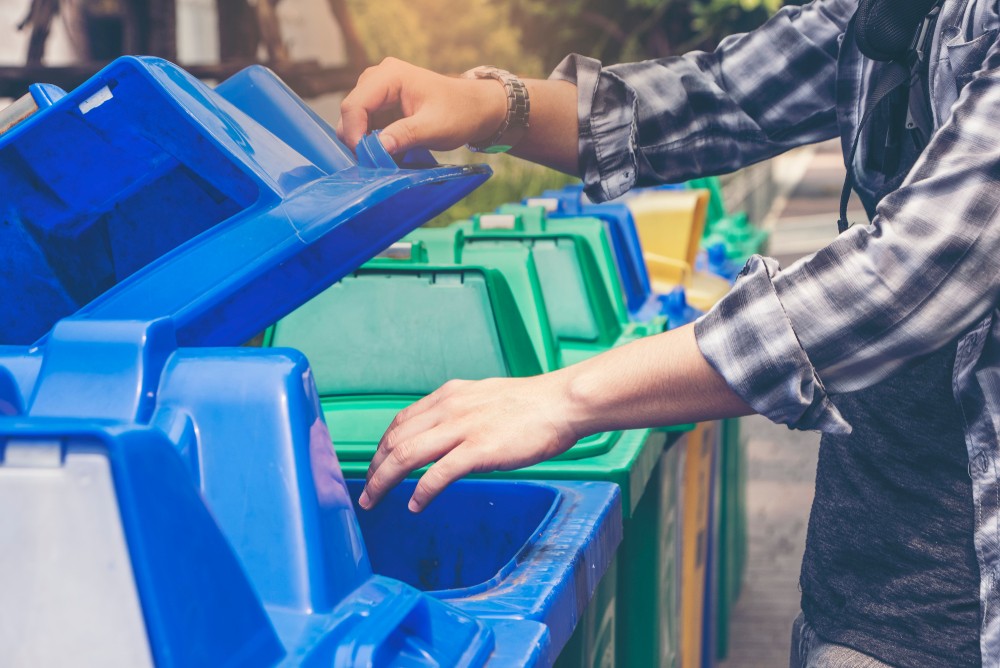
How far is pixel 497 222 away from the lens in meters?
3.11

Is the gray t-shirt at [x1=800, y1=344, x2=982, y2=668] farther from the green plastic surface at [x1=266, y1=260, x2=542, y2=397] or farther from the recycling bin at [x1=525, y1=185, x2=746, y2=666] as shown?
the recycling bin at [x1=525, y1=185, x2=746, y2=666]

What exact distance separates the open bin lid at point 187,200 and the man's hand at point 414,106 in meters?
0.04

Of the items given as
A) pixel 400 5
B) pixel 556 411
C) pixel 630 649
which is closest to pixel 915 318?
pixel 556 411

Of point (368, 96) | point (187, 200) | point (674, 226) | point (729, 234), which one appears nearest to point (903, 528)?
point (368, 96)

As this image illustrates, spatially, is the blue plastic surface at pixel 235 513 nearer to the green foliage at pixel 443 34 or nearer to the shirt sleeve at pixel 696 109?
the shirt sleeve at pixel 696 109

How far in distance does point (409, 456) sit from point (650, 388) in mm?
288

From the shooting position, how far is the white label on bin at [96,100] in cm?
162

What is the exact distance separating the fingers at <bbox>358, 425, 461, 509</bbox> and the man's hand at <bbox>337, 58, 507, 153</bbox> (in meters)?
0.56

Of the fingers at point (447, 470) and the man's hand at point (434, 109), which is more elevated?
the man's hand at point (434, 109)

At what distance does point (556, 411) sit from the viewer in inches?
56.1

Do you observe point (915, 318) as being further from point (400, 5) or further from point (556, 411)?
point (400, 5)

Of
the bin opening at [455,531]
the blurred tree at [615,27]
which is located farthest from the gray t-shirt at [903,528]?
the blurred tree at [615,27]

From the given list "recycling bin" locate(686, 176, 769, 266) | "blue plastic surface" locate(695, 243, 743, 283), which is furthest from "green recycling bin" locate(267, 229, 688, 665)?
"recycling bin" locate(686, 176, 769, 266)

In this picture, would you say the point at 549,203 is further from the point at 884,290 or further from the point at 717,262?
the point at 884,290
